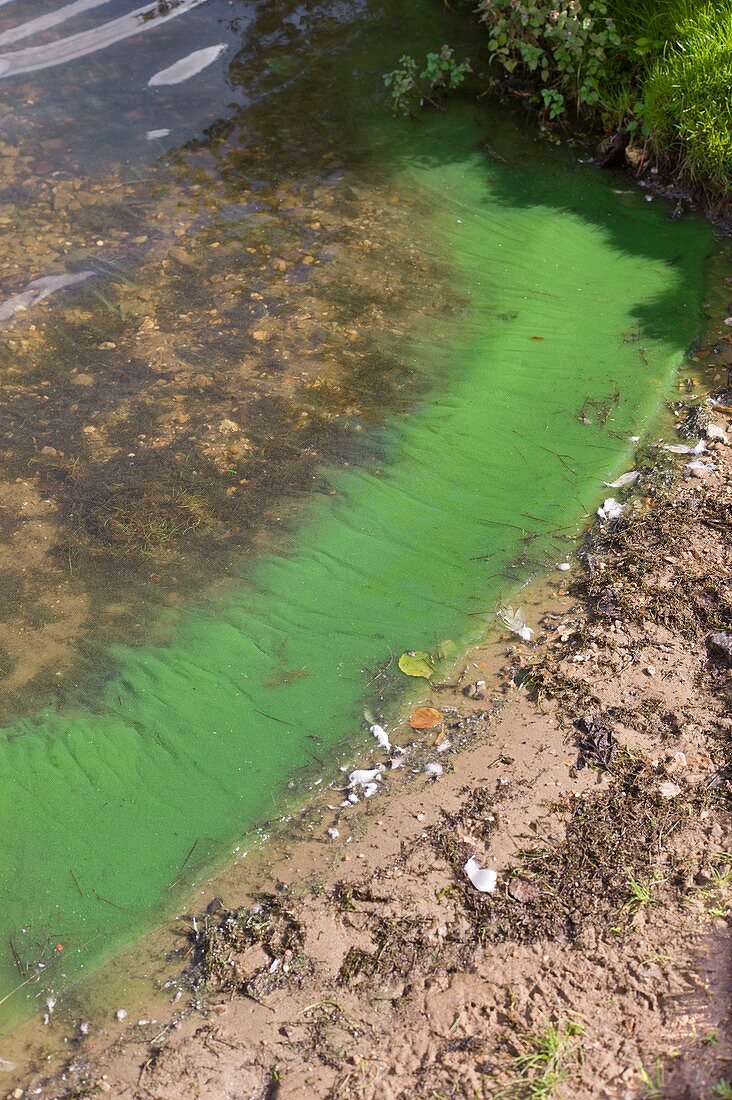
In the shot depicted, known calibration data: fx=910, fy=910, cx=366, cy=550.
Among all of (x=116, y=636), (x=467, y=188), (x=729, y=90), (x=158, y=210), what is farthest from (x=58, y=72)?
(x=116, y=636)

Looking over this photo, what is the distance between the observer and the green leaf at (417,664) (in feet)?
10.4

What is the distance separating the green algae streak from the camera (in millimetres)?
2754

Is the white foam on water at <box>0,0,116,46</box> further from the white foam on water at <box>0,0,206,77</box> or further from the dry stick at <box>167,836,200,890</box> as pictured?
the dry stick at <box>167,836,200,890</box>

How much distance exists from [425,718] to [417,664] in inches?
9.8

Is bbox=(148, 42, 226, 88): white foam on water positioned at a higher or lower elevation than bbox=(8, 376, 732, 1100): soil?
higher

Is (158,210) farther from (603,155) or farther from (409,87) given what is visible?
(603,155)

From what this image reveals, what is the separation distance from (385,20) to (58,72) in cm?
251

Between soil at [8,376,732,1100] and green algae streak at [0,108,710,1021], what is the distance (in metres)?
0.29

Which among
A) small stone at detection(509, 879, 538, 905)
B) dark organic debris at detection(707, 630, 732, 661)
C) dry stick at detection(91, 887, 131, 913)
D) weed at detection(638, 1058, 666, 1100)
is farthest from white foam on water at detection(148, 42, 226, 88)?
weed at detection(638, 1058, 666, 1100)

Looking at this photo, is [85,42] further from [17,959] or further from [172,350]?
[17,959]

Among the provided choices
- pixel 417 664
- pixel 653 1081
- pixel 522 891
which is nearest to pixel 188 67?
pixel 417 664

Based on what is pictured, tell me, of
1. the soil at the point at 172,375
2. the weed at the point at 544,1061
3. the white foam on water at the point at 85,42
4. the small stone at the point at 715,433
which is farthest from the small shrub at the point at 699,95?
the weed at the point at 544,1061

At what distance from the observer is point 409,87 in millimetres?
6078

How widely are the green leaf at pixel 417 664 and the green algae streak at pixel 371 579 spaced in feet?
0.15
